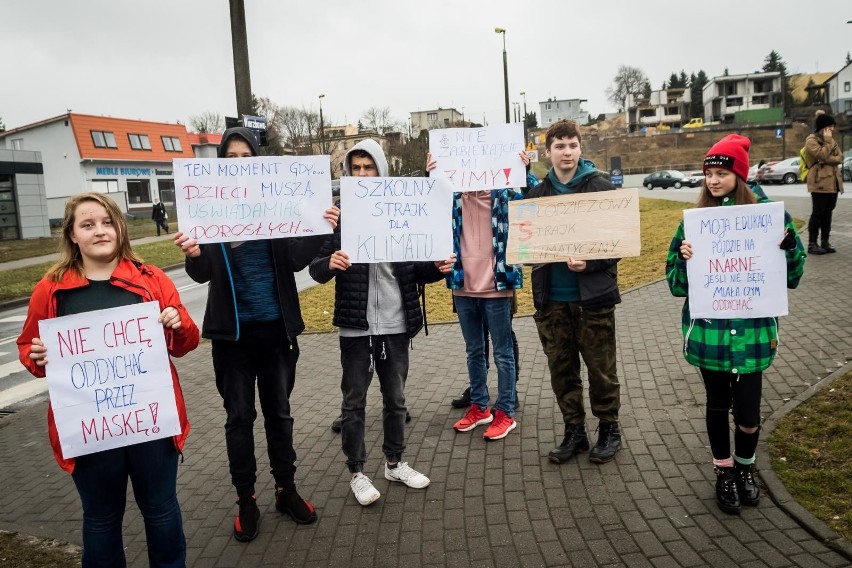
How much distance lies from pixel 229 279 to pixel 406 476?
5.69 feet

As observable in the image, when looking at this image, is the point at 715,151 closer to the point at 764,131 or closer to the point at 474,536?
the point at 474,536

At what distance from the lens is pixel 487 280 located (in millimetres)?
4512

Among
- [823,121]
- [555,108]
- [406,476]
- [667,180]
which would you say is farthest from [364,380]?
[555,108]

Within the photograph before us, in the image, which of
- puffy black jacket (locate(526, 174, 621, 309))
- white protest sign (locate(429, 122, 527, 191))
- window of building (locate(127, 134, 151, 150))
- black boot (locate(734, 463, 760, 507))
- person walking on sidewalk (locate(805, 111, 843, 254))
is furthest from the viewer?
window of building (locate(127, 134, 151, 150))

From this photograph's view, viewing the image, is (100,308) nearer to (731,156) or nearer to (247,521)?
(247,521)

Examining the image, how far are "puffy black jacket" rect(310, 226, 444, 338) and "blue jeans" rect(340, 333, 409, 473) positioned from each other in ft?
0.42

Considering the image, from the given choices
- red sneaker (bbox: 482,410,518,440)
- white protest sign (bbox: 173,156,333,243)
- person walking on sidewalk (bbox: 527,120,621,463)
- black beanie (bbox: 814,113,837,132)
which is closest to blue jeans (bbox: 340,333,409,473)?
white protest sign (bbox: 173,156,333,243)

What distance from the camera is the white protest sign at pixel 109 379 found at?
272 centimetres

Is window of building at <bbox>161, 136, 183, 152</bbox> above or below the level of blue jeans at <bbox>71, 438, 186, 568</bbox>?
above

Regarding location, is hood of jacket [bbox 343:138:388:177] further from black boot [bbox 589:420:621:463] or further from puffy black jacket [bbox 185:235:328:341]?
black boot [bbox 589:420:621:463]

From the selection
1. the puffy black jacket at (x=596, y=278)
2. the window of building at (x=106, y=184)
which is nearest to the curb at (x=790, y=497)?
the puffy black jacket at (x=596, y=278)

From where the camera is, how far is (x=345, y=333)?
386 cm

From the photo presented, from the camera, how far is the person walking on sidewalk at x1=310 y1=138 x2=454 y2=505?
12.6 ft

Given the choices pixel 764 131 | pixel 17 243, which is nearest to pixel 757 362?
pixel 17 243
